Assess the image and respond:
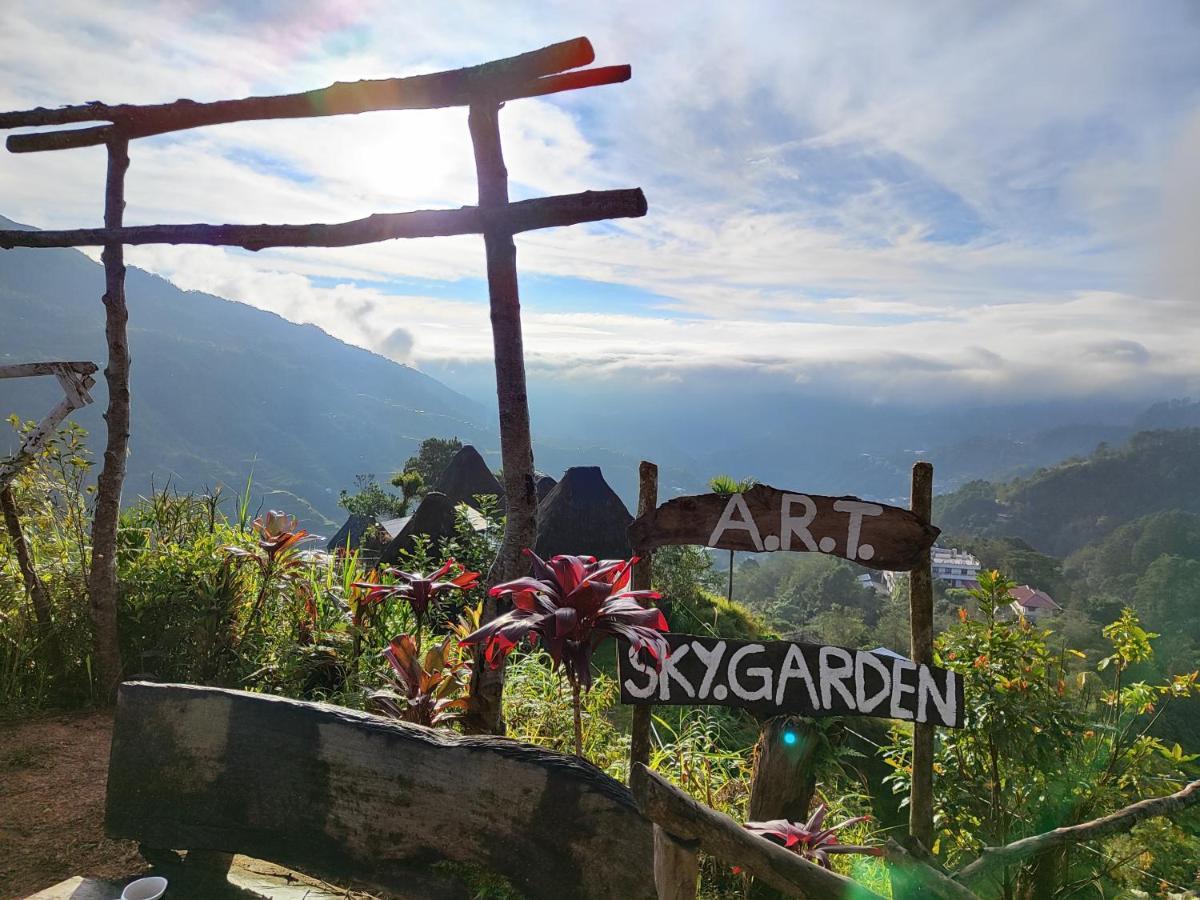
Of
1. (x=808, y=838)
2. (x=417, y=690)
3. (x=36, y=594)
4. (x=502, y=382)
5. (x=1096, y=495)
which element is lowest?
(x=1096, y=495)

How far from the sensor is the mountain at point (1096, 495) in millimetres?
71312

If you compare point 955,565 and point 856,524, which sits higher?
point 856,524

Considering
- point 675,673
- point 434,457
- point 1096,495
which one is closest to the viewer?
point 675,673

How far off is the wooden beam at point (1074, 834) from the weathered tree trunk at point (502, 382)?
2167mm

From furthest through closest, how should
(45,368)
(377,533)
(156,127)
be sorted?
(377,533) < (156,127) < (45,368)

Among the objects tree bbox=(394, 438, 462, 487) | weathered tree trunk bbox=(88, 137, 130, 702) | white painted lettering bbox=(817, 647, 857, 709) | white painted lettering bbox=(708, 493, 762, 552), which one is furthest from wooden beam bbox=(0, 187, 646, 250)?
tree bbox=(394, 438, 462, 487)

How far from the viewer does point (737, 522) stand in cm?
280

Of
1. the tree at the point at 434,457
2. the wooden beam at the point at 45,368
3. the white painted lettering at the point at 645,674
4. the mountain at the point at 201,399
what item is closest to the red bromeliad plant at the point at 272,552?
the wooden beam at the point at 45,368

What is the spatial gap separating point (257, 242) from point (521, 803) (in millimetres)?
3286

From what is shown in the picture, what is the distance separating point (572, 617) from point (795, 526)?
3.19 feet

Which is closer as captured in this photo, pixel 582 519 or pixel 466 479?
pixel 582 519

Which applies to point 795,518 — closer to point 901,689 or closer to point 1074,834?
point 901,689

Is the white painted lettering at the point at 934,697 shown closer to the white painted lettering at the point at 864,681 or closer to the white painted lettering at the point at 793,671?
the white painted lettering at the point at 864,681

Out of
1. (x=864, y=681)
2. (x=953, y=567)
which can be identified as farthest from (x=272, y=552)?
(x=953, y=567)
